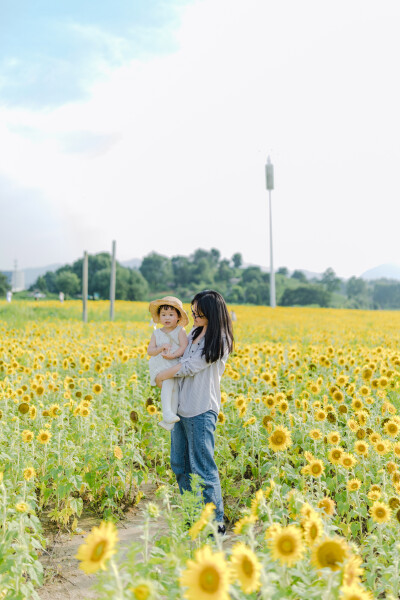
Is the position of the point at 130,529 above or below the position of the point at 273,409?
below

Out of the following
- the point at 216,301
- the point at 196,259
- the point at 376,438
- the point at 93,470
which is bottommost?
the point at 93,470

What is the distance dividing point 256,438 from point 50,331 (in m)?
6.91

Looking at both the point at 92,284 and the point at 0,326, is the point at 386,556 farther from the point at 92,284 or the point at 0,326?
the point at 92,284

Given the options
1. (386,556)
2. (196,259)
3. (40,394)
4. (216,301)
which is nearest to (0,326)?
(40,394)

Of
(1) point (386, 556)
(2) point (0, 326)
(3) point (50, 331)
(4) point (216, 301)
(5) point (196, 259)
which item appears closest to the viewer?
(1) point (386, 556)

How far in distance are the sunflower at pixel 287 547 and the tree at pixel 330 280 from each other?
220 feet

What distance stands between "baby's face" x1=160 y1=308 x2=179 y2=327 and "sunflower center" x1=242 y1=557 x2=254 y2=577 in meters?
2.05

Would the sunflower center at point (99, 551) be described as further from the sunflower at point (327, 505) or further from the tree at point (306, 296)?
the tree at point (306, 296)

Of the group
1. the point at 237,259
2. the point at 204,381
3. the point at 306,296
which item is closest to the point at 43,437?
the point at 204,381

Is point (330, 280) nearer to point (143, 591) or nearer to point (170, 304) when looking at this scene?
point (170, 304)

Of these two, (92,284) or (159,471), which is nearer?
(159,471)

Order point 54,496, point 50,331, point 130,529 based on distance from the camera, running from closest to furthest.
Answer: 1. point 130,529
2. point 54,496
3. point 50,331

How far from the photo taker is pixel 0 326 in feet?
38.4

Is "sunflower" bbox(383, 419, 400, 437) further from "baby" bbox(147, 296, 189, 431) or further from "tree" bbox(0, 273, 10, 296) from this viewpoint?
"tree" bbox(0, 273, 10, 296)
